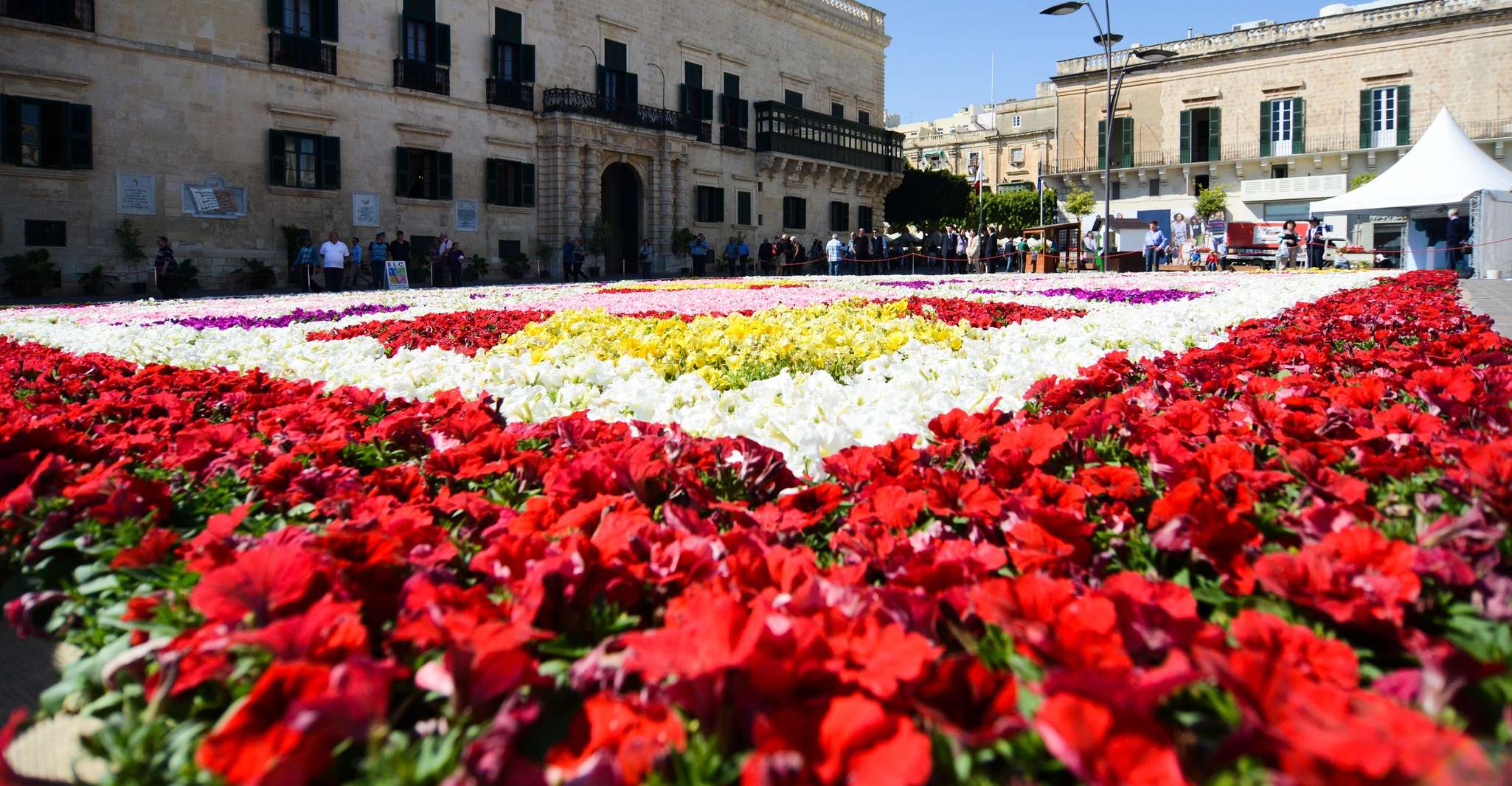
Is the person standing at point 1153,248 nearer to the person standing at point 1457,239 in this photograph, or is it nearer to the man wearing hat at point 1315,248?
the man wearing hat at point 1315,248

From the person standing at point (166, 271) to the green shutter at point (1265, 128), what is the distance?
44937 mm

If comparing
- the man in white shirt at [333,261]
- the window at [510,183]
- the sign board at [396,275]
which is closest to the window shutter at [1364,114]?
the window at [510,183]

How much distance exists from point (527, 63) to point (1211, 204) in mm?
33414

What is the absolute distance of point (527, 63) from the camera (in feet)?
89.7

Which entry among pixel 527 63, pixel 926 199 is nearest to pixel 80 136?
pixel 527 63

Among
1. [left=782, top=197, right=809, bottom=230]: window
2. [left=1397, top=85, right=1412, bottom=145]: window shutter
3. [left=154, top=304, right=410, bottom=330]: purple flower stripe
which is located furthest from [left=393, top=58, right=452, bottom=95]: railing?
[left=1397, top=85, right=1412, bottom=145]: window shutter

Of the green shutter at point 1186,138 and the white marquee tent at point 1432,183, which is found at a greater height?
the green shutter at point 1186,138

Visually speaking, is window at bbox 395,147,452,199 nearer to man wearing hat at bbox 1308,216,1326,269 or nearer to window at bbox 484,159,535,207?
window at bbox 484,159,535,207

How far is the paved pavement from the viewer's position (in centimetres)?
761

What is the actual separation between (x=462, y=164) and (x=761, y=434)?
25.3 m

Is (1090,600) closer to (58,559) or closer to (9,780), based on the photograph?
(9,780)

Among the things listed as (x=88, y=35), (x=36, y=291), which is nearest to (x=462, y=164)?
(x=88, y=35)

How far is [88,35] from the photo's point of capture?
745 inches

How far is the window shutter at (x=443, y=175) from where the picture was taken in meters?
25.3
